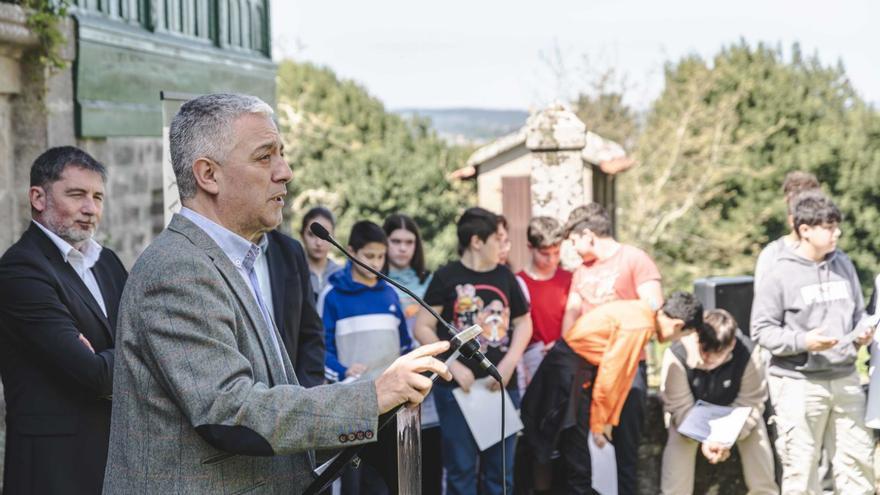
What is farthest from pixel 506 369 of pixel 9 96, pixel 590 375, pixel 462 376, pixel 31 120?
pixel 9 96

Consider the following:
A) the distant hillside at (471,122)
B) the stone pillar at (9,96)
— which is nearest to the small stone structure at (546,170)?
the stone pillar at (9,96)

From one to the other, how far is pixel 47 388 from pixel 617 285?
3.10 meters

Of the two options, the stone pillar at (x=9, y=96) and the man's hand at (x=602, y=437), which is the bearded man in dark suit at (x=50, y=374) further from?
the man's hand at (x=602, y=437)

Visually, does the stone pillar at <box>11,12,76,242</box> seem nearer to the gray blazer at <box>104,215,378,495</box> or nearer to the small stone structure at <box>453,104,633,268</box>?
the small stone structure at <box>453,104,633,268</box>

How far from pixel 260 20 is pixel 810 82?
73.7 feet

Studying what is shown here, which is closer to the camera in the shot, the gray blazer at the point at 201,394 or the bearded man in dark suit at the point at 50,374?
the gray blazer at the point at 201,394

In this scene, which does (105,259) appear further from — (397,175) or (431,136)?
(431,136)

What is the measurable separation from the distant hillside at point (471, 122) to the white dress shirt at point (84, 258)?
25.8 m

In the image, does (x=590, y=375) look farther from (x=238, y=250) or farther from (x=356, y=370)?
(x=238, y=250)

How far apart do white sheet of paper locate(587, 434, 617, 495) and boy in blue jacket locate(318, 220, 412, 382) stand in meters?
1.07

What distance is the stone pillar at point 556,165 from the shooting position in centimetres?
759

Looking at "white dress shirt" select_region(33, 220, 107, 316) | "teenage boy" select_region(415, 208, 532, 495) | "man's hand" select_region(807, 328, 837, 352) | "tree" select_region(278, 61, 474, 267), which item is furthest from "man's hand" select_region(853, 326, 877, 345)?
"tree" select_region(278, 61, 474, 267)

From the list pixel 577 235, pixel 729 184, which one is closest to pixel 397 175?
pixel 729 184

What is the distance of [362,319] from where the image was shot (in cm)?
564
